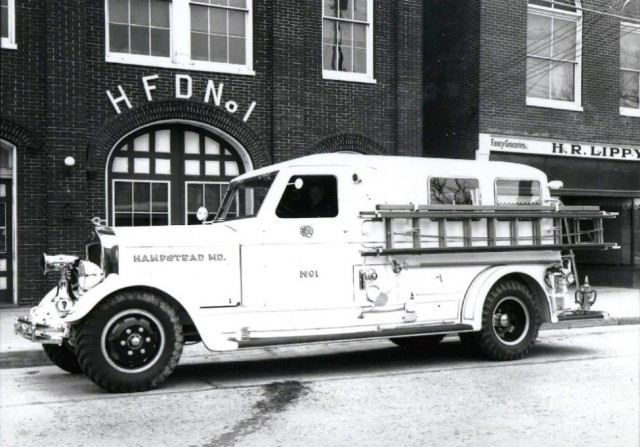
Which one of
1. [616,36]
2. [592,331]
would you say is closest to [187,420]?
[592,331]

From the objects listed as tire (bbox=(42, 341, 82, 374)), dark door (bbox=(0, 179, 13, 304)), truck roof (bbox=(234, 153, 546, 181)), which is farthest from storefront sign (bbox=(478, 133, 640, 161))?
tire (bbox=(42, 341, 82, 374))

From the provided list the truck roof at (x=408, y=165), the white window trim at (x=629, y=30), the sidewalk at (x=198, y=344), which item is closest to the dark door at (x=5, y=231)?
the sidewalk at (x=198, y=344)

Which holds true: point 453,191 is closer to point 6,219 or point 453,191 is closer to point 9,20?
point 6,219

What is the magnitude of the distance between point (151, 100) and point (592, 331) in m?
8.80

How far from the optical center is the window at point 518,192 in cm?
953

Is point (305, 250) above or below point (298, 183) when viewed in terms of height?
below

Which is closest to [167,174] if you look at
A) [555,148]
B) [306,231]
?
[306,231]

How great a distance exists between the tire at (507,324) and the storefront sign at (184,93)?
7.51m

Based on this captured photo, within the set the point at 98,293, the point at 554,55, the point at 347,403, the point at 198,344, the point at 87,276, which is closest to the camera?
the point at 347,403

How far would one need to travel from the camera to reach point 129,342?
7.27 meters

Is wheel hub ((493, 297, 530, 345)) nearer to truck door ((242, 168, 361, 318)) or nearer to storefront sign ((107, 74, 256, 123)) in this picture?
truck door ((242, 168, 361, 318))

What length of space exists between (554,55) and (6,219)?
13.0 metres

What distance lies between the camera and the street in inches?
221

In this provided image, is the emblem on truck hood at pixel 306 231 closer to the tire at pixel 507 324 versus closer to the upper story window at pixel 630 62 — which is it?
the tire at pixel 507 324
